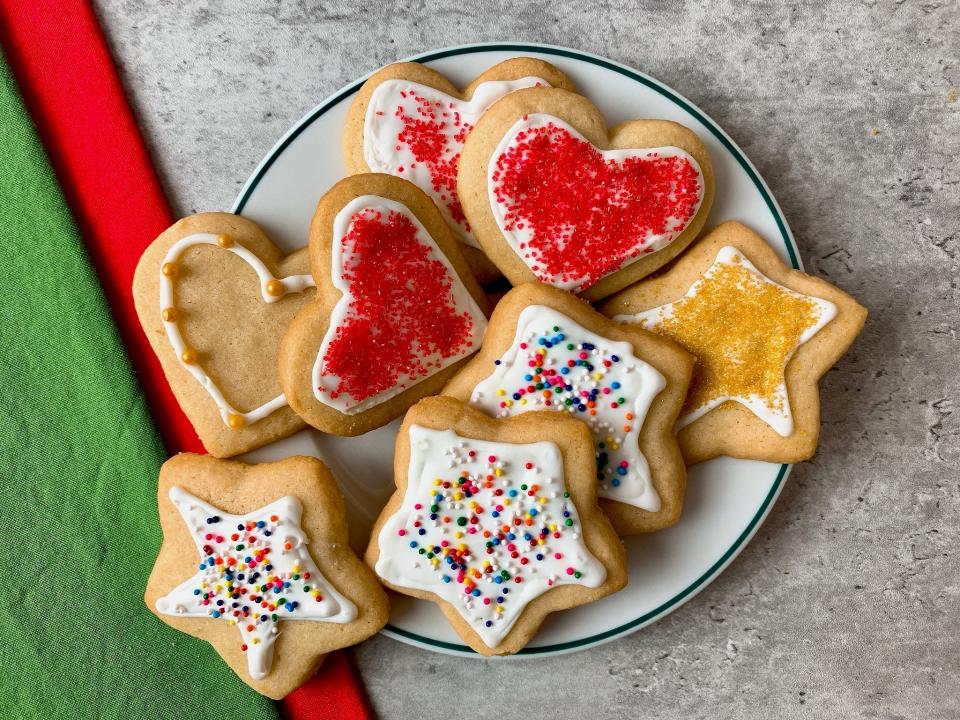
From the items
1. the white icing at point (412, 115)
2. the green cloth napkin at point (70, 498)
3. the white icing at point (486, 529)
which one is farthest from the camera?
the green cloth napkin at point (70, 498)

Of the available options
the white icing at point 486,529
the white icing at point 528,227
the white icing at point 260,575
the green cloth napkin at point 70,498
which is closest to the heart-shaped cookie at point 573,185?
the white icing at point 528,227

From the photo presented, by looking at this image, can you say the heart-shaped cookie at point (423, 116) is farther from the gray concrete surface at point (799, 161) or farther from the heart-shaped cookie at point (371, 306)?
the gray concrete surface at point (799, 161)

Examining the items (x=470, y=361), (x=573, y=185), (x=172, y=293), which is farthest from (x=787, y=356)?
(x=172, y=293)

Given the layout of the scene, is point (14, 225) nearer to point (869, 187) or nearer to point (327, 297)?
point (327, 297)

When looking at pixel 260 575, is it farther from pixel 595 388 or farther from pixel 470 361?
pixel 595 388

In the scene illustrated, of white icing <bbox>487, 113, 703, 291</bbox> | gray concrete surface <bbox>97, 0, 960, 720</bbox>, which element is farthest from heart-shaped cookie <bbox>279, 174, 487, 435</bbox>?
gray concrete surface <bbox>97, 0, 960, 720</bbox>

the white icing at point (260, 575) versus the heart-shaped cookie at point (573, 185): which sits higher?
Answer: the heart-shaped cookie at point (573, 185)

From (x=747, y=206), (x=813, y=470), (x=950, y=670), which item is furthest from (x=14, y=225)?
(x=950, y=670)
